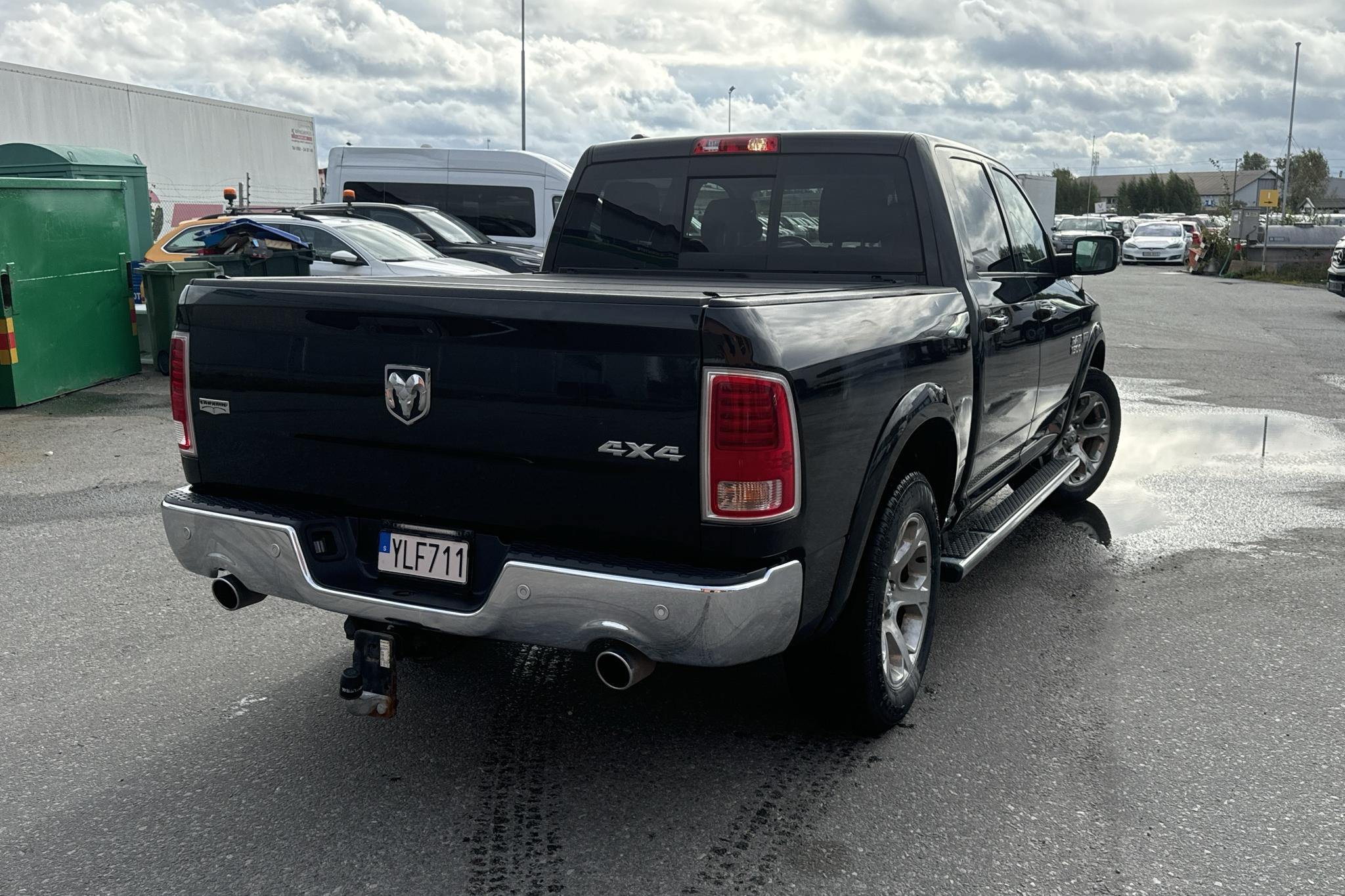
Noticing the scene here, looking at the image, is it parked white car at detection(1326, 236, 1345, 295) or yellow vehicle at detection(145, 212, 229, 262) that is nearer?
yellow vehicle at detection(145, 212, 229, 262)

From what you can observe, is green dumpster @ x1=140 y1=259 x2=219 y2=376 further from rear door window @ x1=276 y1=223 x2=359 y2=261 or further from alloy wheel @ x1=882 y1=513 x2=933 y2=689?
alloy wheel @ x1=882 y1=513 x2=933 y2=689

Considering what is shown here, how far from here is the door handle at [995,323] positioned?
15.0ft

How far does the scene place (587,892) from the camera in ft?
9.84

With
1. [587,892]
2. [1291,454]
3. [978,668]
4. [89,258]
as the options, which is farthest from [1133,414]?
[89,258]

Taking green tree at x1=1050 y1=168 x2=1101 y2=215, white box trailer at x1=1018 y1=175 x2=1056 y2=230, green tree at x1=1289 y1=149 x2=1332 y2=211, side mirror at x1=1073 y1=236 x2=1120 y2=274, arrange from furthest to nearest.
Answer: green tree at x1=1050 y1=168 x2=1101 y2=215 < green tree at x1=1289 y1=149 x2=1332 y2=211 < white box trailer at x1=1018 y1=175 x2=1056 y2=230 < side mirror at x1=1073 y1=236 x2=1120 y2=274

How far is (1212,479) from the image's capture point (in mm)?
7773

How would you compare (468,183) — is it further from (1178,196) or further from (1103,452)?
(1178,196)

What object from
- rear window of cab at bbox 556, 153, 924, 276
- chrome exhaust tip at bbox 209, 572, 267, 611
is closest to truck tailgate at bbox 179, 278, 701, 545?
chrome exhaust tip at bbox 209, 572, 267, 611

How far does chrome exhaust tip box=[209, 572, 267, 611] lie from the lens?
362 centimetres

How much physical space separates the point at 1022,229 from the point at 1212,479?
2971 millimetres

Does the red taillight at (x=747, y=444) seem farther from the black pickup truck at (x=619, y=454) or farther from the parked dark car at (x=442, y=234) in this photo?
the parked dark car at (x=442, y=234)

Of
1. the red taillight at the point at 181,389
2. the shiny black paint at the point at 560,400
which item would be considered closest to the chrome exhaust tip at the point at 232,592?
the shiny black paint at the point at 560,400

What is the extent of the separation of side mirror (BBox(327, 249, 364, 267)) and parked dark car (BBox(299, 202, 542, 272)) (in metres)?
2.71

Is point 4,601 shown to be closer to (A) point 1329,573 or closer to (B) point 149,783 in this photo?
(B) point 149,783
